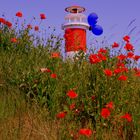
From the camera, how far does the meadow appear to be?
3.54 metres

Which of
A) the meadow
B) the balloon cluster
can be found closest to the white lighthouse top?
the balloon cluster

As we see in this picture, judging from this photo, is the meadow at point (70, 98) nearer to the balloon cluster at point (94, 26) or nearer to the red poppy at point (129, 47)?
the red poppy at point (129, 47)

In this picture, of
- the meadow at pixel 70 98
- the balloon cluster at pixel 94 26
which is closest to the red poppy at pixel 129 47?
the meadow at pixel 70 98

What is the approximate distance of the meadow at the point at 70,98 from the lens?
3543mm

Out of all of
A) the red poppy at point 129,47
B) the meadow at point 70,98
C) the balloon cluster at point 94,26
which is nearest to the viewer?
the meadow at point 70,98

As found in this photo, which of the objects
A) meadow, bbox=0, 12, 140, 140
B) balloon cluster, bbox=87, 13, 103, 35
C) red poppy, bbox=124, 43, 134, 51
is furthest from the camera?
balloon cluster, bbox=87, 13, 103, 35

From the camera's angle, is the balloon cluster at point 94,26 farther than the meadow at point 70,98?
Yes

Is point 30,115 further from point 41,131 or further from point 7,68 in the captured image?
point 7,68

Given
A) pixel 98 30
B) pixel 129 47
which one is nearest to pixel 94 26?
pixel 98 30

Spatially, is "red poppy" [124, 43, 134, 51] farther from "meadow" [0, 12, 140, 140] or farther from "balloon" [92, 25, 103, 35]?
"balloon" [92, 25, 103, 35]

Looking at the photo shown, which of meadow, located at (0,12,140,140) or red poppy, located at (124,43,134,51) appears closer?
meadow, located at (0,12,140,140)

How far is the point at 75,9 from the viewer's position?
11852 millimetres

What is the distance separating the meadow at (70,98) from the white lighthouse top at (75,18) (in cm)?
618

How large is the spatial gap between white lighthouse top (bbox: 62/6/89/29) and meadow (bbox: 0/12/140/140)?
6184 millimetres
